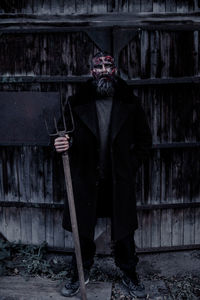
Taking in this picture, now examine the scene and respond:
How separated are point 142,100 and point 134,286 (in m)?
2.07

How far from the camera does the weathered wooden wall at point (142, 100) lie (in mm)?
4879

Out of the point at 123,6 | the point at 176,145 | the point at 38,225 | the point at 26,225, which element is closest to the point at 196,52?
the point at 123,6

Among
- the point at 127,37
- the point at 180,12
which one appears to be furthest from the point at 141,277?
the point at 180,12

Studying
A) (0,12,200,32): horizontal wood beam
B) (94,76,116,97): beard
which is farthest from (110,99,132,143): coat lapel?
(0,12,200,32): horizontal wood beam

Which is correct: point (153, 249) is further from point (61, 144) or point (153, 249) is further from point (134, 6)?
point (134, 6)

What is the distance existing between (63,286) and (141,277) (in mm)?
898

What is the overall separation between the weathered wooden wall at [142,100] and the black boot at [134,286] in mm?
884

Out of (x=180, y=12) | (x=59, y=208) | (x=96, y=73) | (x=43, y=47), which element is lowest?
(x=59, y=208)

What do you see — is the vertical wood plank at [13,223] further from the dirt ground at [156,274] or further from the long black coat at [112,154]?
the long black coat at [112,154]

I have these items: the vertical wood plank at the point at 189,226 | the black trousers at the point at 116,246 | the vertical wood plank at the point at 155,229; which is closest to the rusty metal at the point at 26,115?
the black trousers at the point at 116,246

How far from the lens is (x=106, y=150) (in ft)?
13.6

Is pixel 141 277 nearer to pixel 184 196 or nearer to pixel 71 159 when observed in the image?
pixel 184 196

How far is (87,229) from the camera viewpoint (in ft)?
13.8

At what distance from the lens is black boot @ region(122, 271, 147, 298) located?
4362 millimetres
